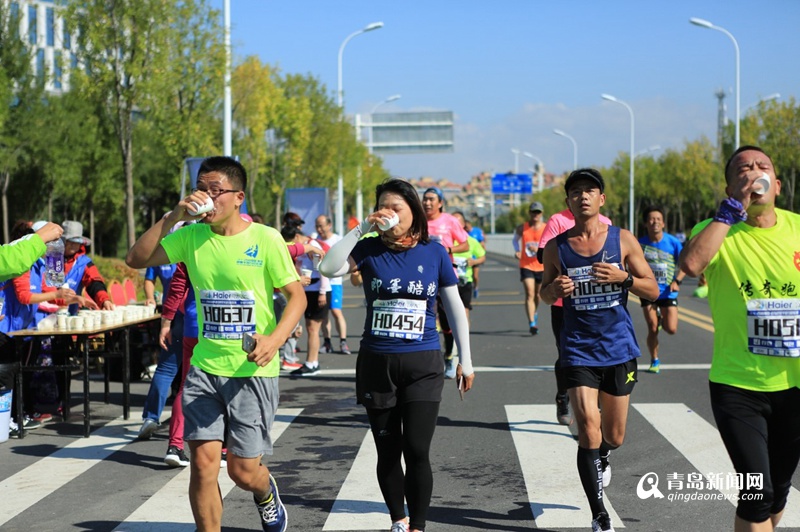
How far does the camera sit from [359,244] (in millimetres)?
5500

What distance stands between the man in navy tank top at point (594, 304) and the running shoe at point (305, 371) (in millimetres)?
6915

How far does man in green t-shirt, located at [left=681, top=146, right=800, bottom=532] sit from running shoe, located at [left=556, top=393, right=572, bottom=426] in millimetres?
4191

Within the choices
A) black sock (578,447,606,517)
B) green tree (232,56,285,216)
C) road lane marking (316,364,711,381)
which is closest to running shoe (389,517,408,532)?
black sock (578,447,606,517)

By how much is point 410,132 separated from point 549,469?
62.3 meters

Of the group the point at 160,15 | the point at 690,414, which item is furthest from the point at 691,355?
the point at 160,15

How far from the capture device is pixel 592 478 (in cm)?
549

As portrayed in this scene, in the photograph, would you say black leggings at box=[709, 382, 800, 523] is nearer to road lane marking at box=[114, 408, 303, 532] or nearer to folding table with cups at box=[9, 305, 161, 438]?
road lane marking at box=[114, 408, 303, 532]

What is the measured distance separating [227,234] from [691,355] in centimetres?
974

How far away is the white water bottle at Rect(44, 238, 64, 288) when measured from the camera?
925 cm

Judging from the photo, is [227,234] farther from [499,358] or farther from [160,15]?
[160,15]

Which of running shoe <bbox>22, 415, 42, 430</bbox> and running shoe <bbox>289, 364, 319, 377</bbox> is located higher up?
running shoe <bbox>22, 415, 42, 430</bbox>

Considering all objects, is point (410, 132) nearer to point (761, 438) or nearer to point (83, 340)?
point (83, 340)

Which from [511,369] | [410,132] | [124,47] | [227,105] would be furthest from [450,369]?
[410,132]

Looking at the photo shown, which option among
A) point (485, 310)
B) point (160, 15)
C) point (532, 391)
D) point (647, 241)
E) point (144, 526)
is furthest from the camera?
point (160, 15)
